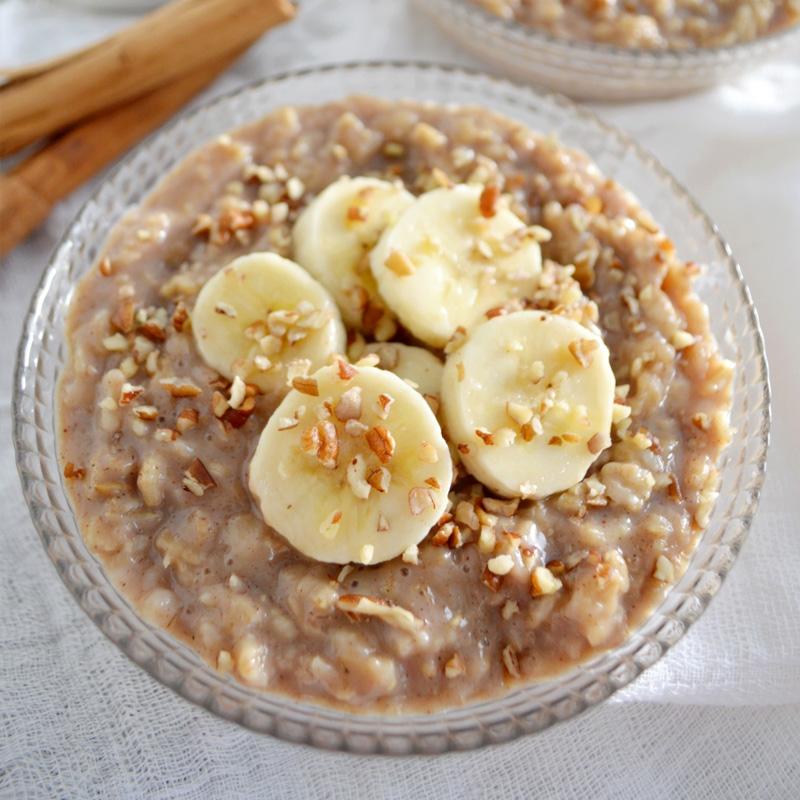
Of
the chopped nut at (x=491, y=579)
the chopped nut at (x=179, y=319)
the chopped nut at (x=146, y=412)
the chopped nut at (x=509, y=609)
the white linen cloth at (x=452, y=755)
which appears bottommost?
the white linen cloth at (x=452, y=755)

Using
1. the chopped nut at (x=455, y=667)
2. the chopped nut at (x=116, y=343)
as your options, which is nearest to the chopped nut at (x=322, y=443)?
the chopped nut at (x=455, y=667)

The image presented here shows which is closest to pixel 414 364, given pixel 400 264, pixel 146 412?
pixel 400 264

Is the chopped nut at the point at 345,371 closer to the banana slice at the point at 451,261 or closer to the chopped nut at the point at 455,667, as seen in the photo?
the banana slice at the point at 451,261

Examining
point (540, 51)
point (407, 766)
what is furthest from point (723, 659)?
point (540, 51)

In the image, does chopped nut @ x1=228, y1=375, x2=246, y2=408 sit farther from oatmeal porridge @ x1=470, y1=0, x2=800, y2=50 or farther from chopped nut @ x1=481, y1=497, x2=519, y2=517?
oatmeal porridge @ x1=470, y1=0, x2=800, y2=50

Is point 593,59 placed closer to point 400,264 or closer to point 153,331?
point 400,264

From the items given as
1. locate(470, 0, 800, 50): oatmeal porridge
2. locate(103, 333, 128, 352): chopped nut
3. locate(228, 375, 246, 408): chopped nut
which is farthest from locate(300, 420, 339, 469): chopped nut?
locate(470, 0, 800, 50): oatmeal porridge
